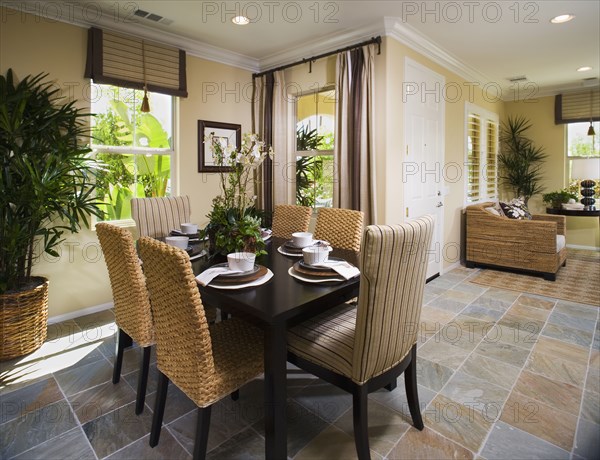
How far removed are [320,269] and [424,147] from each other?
9.26 feet

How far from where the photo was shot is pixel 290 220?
317 centimetres

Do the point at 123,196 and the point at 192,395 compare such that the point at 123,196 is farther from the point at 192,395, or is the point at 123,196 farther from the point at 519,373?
the point at 519,373

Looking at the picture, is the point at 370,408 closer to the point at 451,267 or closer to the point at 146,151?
the point at 146,151

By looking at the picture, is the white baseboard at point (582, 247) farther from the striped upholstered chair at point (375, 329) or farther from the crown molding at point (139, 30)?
the striped upholstered chair at point (375, 329)

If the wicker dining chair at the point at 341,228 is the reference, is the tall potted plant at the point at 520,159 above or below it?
above

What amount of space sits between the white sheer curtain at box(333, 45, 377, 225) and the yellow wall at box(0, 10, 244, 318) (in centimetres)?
139

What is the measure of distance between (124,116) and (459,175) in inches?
161

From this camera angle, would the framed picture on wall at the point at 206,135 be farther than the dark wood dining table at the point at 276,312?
Yes

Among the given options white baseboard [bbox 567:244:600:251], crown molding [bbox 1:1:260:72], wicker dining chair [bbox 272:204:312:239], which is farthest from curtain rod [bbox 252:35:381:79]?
white baseboard [bbox 567:244:600:251]

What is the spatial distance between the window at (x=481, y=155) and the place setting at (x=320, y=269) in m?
4.01

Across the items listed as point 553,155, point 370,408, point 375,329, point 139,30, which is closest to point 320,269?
point 375,329

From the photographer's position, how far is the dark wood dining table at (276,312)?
143 centimetres

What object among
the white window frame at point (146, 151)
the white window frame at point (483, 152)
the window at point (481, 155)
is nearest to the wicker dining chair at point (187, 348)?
the white window frame at point (146, 151)

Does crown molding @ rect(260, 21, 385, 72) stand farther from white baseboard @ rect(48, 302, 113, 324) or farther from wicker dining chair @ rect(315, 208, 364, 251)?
white baseboard @ rect(48, 302, 113, 324)
